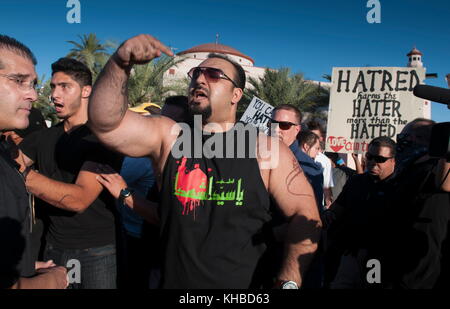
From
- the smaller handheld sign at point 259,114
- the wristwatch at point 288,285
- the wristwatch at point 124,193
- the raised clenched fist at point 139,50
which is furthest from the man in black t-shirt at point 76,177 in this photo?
the smaller handheld sign at point 259,114

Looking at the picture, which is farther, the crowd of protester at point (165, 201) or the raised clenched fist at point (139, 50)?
the crowd of protester at point (165, 201)

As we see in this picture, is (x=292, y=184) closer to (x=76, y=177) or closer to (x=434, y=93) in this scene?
(x=434, y=93)

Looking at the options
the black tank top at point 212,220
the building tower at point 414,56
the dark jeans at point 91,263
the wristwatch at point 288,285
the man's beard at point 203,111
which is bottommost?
the dark jeans at point 91,263

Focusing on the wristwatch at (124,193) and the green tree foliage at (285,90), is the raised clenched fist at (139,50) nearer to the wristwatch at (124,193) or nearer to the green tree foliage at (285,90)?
the wristwatch at (124,193)

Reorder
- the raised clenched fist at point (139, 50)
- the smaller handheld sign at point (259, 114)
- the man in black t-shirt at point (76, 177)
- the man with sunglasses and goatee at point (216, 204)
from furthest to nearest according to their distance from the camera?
the smaller handheld sign at point (259, 114)
the man in black t-shirt at point (76, 177)
the man with sunglasses and goatee at point (216, 204)
the raised clenched fist at point (139, 50)

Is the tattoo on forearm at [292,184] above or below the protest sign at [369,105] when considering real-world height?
below

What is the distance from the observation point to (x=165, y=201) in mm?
2156

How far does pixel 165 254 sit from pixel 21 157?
1.57m

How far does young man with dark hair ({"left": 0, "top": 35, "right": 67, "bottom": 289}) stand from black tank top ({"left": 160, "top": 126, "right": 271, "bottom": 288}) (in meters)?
0.67

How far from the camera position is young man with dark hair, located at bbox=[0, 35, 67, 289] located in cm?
145

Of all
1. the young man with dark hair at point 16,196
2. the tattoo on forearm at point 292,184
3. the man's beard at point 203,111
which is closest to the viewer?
the young man with dark hair at point 16,196

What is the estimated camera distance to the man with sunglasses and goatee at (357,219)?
3.79 m

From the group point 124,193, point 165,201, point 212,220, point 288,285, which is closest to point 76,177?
point 124,193
